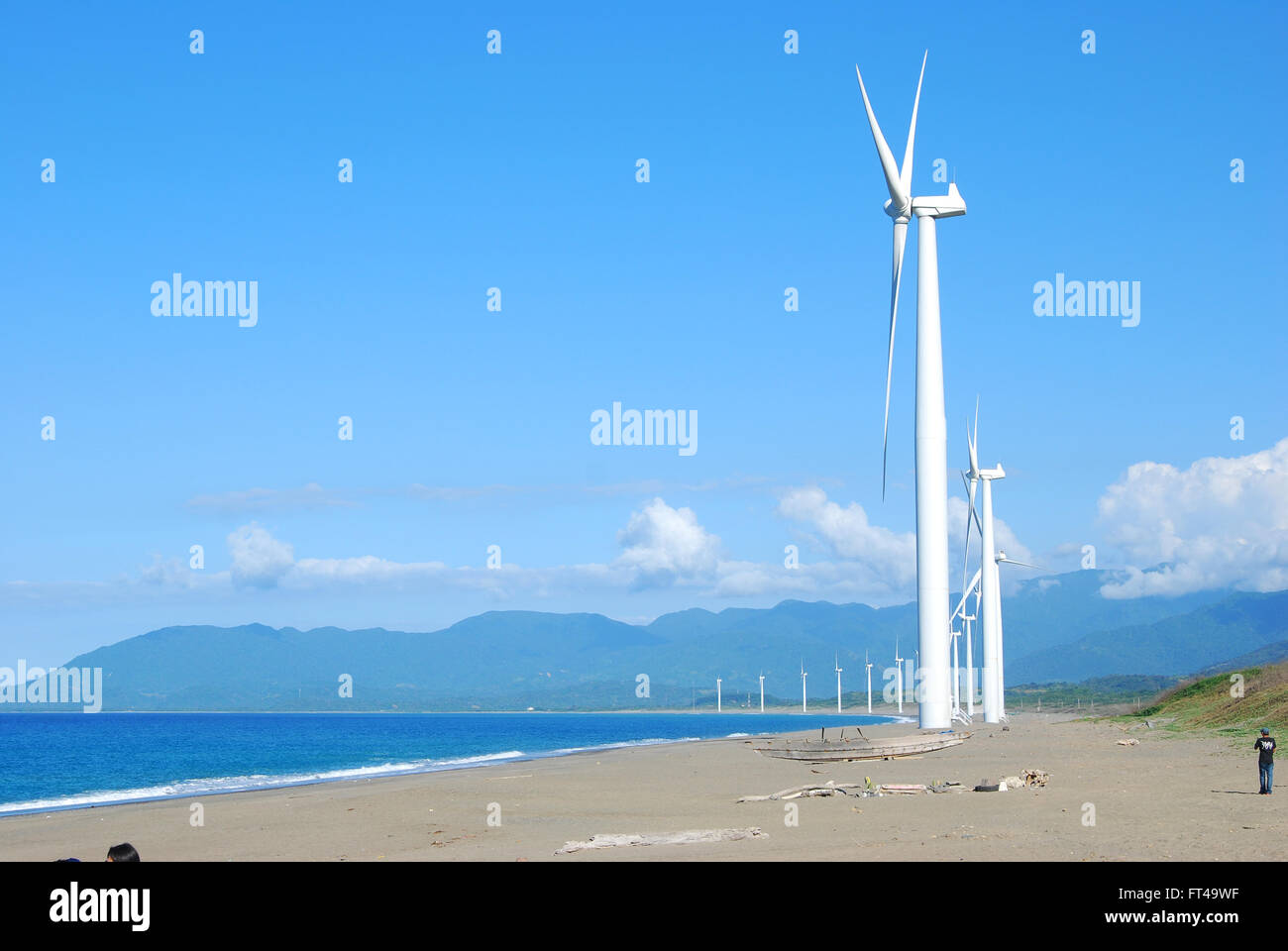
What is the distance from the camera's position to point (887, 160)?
1790 inches

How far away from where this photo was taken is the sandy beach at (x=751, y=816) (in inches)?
819

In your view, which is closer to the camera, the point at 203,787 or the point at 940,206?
the point at 940,206

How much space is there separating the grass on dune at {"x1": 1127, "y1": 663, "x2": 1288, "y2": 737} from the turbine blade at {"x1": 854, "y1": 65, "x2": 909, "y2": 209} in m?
26.4

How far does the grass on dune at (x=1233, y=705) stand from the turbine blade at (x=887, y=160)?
86.6ft

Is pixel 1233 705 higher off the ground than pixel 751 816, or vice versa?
pixel 751 816

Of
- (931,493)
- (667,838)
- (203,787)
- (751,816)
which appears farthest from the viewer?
(203,787)

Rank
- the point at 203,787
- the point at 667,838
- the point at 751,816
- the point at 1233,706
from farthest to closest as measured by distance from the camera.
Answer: the point at 1233,706 < the point at 203,787 < the point at 751,816 < the point at 667,838

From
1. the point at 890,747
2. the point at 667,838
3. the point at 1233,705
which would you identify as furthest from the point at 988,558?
the point at 667,838

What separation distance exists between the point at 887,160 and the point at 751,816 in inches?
1047

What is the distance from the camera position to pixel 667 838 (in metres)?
23.0

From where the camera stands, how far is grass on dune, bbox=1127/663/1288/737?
56.7 meters

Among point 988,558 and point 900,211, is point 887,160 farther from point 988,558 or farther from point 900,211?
point 988,558

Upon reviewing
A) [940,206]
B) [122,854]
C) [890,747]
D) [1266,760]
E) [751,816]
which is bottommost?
[890,747]
